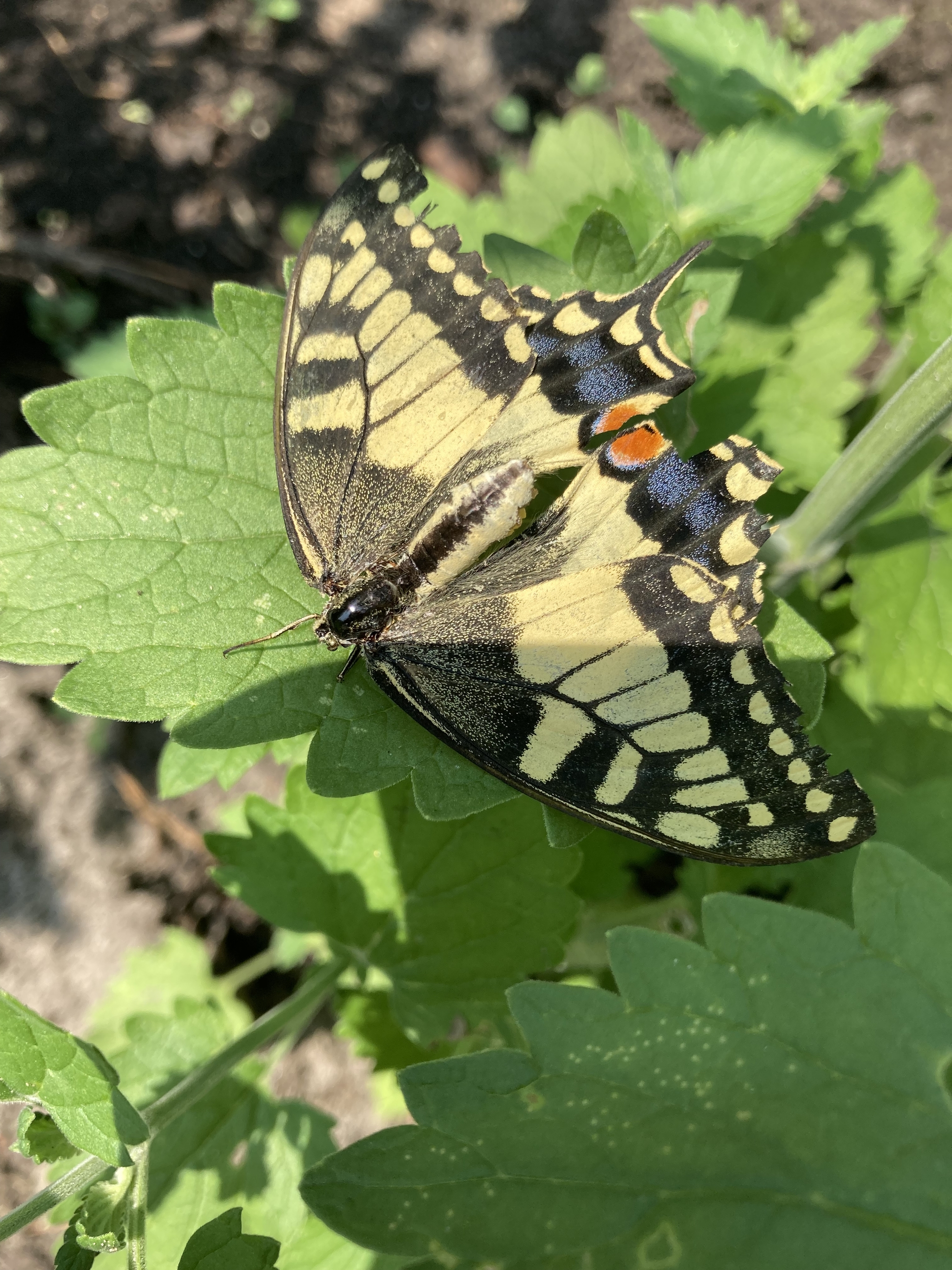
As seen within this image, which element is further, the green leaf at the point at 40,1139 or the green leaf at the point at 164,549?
the green leaf at the point at 164,549

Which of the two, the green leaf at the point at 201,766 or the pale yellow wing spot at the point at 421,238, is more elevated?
the pale yellow wing spot at the point at 421,238

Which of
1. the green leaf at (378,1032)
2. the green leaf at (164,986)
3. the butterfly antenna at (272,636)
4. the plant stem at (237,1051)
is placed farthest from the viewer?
the green leaf at (164,986)

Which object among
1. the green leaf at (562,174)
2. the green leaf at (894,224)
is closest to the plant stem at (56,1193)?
the green leaf at (562,174)

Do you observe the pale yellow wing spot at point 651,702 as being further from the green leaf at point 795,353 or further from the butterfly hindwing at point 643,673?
the green leaf at point 795,353

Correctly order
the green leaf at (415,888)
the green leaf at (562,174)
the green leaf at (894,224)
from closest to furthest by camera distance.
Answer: the green leaf at (415,888) < the green leaf at (894,224) < the green leaf at (562,174)

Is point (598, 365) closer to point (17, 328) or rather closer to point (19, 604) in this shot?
point (19, 604)

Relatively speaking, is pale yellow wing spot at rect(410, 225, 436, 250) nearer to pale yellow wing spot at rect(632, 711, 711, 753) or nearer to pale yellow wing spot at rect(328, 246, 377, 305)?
pale yellow wing spot at rect(328, 246, 377, 305)

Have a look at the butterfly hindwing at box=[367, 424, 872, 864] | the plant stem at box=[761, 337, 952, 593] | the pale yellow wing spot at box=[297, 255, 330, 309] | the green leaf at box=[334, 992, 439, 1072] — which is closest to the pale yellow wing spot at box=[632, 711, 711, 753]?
the butterfly hindwing at box=[367, 424, 872, 864]
